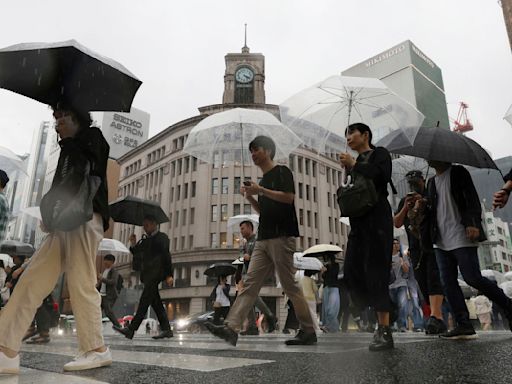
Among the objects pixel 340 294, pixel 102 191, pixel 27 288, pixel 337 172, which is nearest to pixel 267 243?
pixel 102 191

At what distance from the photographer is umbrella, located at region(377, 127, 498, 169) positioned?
168 inches

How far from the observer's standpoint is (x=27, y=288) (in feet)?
8.36

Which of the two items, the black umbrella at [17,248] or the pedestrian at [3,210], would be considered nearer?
the pedestrian at [3,210]

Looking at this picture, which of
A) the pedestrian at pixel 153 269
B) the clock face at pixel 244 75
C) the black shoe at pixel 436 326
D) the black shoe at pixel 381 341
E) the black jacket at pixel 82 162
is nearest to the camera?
the black jacket at pixel 82 162

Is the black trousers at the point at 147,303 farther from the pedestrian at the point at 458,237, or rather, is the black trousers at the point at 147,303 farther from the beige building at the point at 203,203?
the beige building at the point at 203,203

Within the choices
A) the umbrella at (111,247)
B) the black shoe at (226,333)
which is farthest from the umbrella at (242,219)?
the black shoe at (226,333)

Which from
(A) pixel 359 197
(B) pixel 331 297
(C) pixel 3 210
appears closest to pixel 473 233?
(A) pixel 359 197

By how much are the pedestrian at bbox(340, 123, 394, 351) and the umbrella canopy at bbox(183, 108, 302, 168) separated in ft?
10.1

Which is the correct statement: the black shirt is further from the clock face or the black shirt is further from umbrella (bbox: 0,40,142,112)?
the clock face

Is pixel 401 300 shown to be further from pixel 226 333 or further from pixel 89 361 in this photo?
pixel 89 361

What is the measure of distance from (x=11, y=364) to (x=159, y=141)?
50.6 meters

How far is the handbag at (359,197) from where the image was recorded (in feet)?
10.7

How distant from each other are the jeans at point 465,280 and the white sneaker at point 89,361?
325cm

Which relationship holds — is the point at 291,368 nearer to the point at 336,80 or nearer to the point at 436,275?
the point at 436,275
